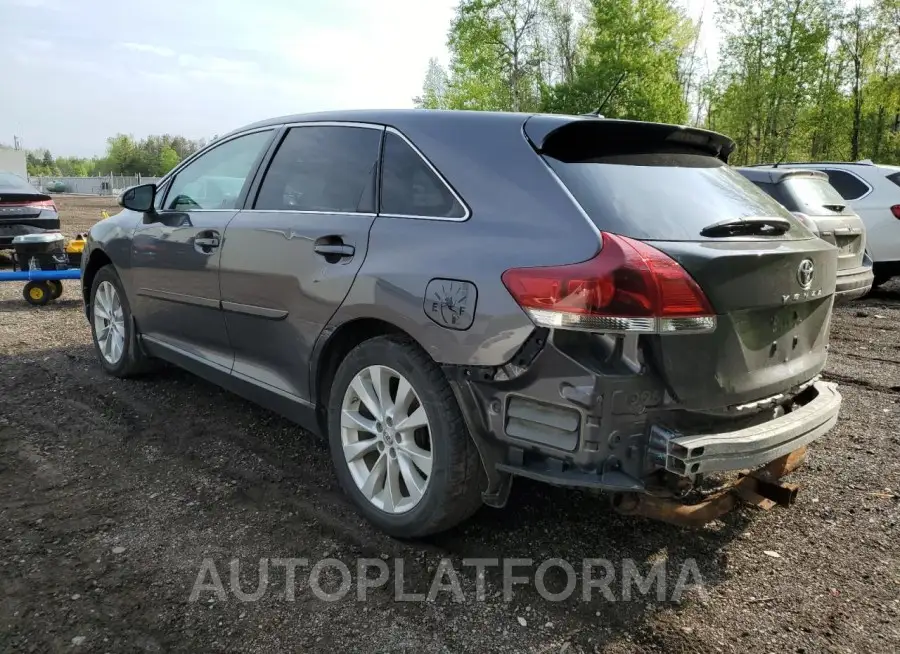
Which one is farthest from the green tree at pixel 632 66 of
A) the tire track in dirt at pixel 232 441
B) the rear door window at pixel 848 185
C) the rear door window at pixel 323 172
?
the rear door window at pixel 323 172

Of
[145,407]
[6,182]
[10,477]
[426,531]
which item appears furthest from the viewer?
[6,182]

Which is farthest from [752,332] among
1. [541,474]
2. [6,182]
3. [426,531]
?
[6,182]

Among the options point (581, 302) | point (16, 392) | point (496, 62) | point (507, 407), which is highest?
point (496, 62)

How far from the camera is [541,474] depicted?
7.77ft

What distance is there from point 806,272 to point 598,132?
98 centimetres

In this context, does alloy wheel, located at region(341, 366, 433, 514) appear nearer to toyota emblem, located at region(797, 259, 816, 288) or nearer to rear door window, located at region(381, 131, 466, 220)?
rear door window, located at region(381, 131, 466, 220)

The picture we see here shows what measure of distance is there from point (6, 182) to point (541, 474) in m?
11.9

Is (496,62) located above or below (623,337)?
above

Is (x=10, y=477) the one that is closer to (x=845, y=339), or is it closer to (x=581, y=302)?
(x=581, y=302)

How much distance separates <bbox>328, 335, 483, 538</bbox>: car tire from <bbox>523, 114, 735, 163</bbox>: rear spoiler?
96cm

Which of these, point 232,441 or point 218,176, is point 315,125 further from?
point 232,441

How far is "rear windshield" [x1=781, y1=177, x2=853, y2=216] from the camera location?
718 centimetres

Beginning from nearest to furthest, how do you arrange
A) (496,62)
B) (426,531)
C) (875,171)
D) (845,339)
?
(426,531) → (845,339) → (875,171) → (496,62)

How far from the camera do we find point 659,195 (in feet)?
8.49
